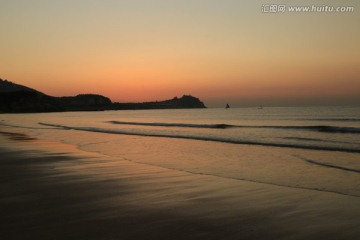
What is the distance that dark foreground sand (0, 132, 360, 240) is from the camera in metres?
4.79

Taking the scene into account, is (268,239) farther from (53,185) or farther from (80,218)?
(53,185)

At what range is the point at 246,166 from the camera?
11.7 metres

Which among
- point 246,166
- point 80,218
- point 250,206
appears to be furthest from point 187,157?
point 80,218

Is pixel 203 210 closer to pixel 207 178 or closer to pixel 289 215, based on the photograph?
pixel 289 215

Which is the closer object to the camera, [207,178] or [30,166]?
[207,178]

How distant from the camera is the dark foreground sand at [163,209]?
4789 mm

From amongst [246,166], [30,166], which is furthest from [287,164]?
[30,166]

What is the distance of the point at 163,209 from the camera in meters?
6.01

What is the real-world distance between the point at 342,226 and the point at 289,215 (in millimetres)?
843

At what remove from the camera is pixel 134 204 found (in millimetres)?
6359

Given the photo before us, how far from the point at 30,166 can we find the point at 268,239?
9.39 meters

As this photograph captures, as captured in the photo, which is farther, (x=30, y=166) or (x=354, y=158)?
(x=354, y=158)

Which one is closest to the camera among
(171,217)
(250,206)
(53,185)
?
(171,217)

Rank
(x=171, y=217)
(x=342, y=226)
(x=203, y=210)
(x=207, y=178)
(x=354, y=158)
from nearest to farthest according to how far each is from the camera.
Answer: (x=342, y=226)
(x=171, y=217)
(x=203, y=210)
(x=207, y=178)
(x=354, y=158)
